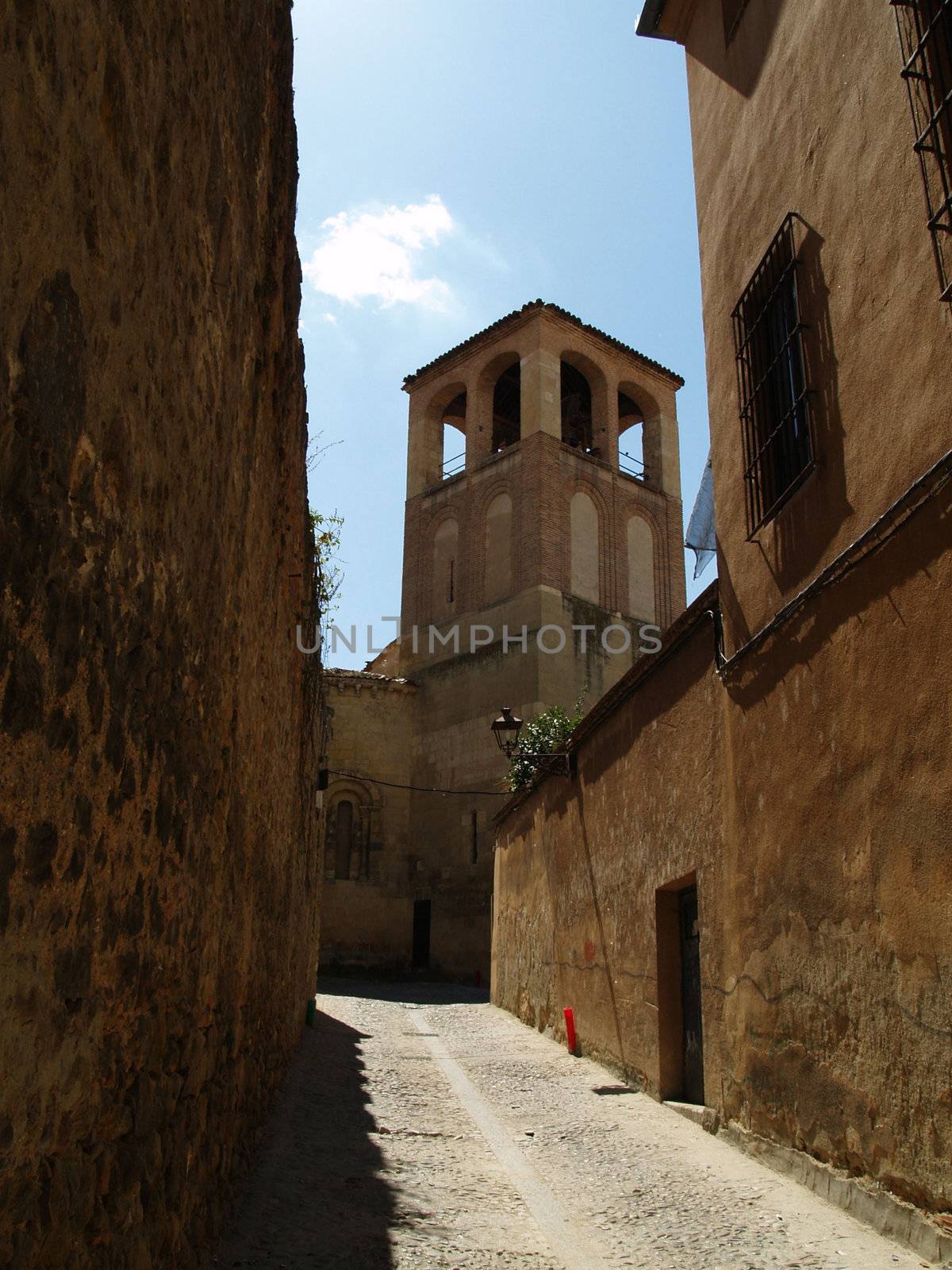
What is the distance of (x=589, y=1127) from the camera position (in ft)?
21.0

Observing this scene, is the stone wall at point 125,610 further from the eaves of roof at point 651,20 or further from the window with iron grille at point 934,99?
the eaves of roof at point 651,20

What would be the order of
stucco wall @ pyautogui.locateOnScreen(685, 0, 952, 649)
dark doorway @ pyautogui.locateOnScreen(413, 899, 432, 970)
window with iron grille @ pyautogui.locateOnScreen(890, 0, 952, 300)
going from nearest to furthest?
window with iron grille @ pyautogui.locateOnScreen(890, 0, 952, 300)
stucco wall @ pyautogui.locateOnScreen(685, 0, 952, 649)
dark doorway @ pyautogui.locateOnScreen(413, 899, 432, 970)

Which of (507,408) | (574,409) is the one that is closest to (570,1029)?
(574,409)

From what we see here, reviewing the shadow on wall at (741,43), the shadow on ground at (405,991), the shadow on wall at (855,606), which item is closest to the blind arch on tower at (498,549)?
the shadow on ground at (405,991)

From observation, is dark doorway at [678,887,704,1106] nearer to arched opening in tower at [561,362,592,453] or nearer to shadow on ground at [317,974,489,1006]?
shadow on ground at [317,974,489,1006]

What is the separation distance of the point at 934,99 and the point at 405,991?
1882 cm

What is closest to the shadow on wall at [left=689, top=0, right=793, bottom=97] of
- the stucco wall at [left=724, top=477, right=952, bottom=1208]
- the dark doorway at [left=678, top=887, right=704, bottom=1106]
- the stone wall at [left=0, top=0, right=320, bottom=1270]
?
the stone wall at [left=0, top=0, right=320, bottom=1270]

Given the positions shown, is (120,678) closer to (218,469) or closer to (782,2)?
(218,469)

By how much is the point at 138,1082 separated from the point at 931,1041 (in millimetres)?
2721

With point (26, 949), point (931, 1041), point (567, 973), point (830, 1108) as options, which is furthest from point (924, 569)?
point (567, 973)

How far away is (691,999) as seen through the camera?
7066mm

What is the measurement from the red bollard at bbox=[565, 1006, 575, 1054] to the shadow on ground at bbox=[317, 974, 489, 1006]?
739cm

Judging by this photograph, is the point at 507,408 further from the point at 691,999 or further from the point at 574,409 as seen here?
the point at 691,999

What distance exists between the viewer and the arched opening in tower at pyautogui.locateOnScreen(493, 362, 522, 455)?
30062 millimetres
